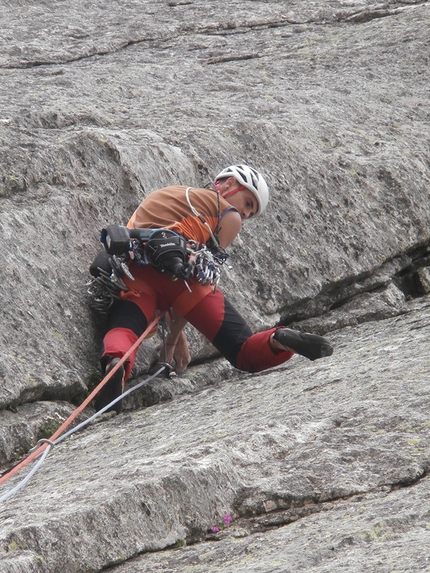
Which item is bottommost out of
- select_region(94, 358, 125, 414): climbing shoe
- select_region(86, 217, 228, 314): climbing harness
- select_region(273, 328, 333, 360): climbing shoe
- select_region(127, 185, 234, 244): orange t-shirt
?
select_region(273, 328, 333, 360): climbing shoe

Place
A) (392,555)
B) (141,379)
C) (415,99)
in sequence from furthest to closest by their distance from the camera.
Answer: (415,99) < (141,379) < (392,555)

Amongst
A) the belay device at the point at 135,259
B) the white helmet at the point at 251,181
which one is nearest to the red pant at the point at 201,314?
the belay device at the point at 135,259

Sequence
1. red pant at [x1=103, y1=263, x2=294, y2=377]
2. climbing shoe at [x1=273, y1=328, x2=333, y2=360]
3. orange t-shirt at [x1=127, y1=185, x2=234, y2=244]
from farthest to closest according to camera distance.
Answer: orange t-shirt at [x1=127, y1=185, x2=234, y2=244], red pant at [x1=103, y1=263, x2=294, y2=377], climbing shoe at [x1=273, y1=328, x2=333, y2=360]

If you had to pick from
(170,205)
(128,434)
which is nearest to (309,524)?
(128,434)

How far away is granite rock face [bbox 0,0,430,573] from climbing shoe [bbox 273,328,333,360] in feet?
0.53

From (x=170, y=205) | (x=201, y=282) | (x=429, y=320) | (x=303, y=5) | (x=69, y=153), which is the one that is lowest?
(x=429, y=320)

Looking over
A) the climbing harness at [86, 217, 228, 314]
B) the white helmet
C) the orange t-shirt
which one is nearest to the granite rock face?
the climbing harness at [86, 217, 228, 314]

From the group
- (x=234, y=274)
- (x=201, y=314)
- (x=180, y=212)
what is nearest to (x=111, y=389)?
(x=201, y=314)

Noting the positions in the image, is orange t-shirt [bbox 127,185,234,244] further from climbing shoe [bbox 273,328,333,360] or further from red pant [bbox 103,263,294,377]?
climbing shoe [bbox 273,328,333,360]

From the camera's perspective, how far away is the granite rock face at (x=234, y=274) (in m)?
4.17

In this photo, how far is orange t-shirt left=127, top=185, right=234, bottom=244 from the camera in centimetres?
751

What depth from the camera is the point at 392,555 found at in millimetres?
3494

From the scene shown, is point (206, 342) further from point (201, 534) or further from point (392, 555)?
point (392, 555)

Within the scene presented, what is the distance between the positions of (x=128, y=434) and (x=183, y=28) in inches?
328
